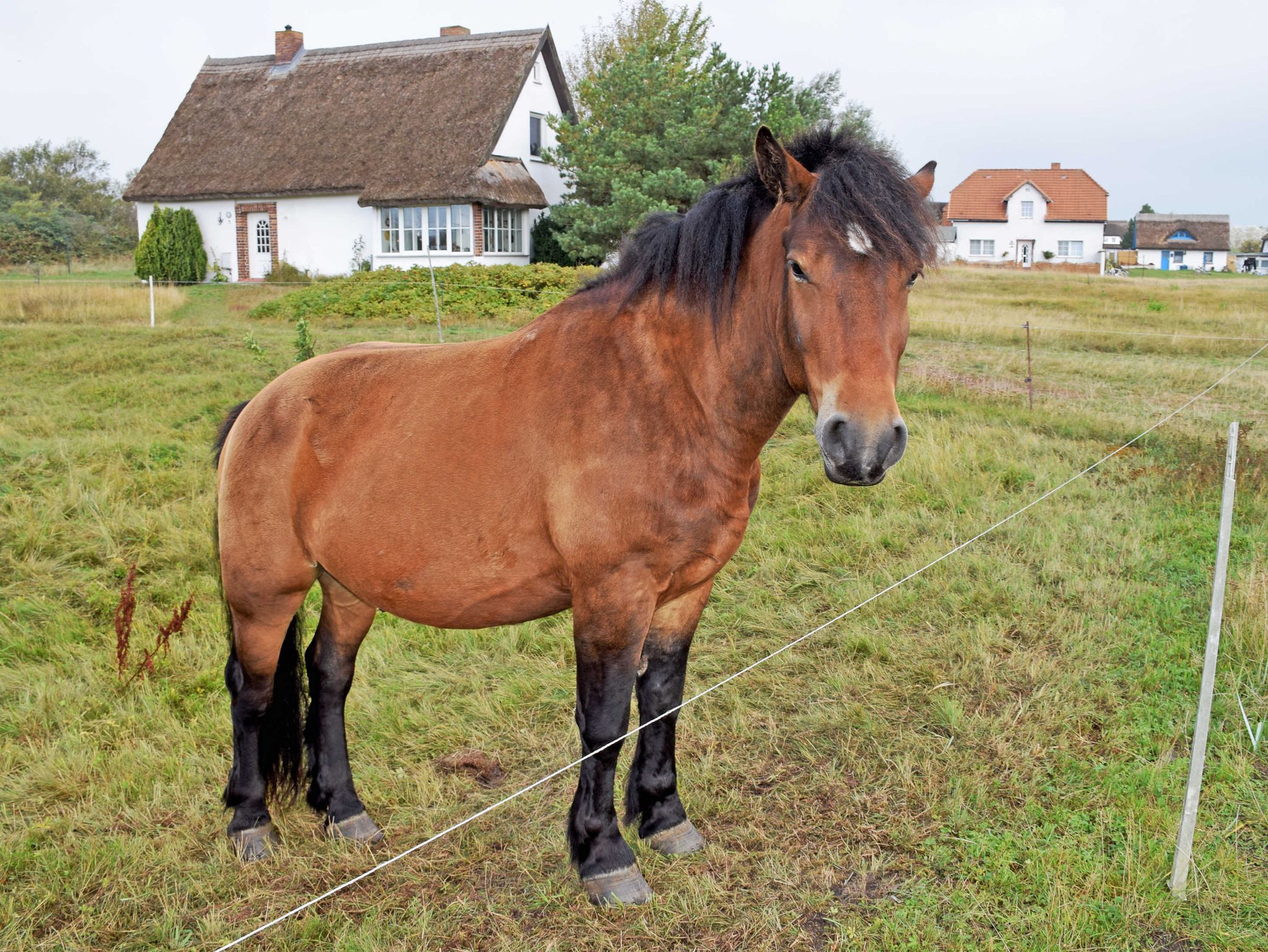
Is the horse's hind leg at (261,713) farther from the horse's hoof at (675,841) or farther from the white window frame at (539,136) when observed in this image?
the white window frame at (539,136)

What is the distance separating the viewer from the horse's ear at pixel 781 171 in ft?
8.09

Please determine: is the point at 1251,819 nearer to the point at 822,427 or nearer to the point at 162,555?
the point at 822,427

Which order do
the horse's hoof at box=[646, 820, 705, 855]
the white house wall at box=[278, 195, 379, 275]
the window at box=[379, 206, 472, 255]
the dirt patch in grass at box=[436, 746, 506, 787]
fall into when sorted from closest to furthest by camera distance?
the horse's hoof at box=[646, 820, 705, 855] < the dirt patch in grass at box=[436, 746, 506, 787] < the window at box=[379, 206, 472, 255] < the white house wall at box=[278, 195, 379, 275]

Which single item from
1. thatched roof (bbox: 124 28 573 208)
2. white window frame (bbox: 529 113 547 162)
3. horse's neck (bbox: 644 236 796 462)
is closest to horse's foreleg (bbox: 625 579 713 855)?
horse's neck (bbox: 644 236 796 462)

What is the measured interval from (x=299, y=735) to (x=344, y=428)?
1363 mm

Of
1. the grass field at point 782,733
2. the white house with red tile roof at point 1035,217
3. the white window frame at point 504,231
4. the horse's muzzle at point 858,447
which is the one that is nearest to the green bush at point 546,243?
the white window frame at point 504,231

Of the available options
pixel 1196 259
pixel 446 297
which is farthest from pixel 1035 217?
pixel 446 297

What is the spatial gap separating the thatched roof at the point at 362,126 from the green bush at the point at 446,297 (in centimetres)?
648

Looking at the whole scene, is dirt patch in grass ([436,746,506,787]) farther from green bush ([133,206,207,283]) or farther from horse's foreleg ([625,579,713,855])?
green bush ([133,206,207,283])

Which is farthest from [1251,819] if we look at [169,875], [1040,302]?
[1040,302]

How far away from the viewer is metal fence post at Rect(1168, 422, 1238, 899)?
2.97 meters

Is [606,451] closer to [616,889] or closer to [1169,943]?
[616,889]

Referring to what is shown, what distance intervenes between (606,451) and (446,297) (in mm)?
15891

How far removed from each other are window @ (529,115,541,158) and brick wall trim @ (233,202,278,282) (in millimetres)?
8168
